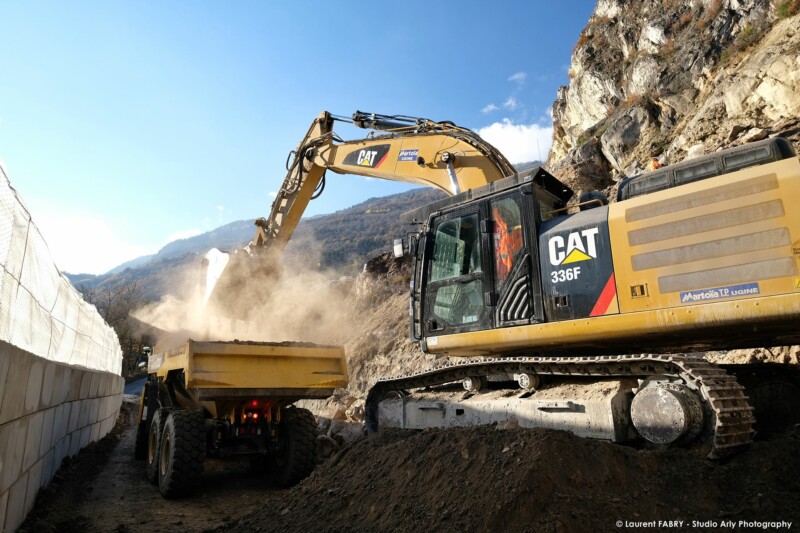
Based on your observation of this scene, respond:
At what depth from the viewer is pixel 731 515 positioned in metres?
3.18

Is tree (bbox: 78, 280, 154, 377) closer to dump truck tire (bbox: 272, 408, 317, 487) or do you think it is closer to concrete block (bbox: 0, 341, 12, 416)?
dump truck tire (bbox: 272, 408, 317, 487)

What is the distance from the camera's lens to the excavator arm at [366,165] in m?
7.42

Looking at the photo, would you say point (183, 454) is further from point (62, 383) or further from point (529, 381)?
point (529, 381)

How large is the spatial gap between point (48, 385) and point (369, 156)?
5816mm

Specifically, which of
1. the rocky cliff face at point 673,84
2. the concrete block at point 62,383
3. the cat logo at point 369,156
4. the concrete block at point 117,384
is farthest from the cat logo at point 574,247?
the concrete block at point 117,384

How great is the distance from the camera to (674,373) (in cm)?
421

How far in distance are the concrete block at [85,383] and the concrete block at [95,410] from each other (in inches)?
27.3

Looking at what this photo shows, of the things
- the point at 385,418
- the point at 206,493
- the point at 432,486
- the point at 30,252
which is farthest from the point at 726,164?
the point at 206,493

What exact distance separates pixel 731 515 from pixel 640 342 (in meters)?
1.86

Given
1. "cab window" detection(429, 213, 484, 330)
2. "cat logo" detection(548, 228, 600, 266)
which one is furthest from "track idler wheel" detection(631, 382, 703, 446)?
"cab window" detection(429, 213, 484, 330)

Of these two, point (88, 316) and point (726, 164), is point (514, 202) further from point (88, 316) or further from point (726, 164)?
point (88, 316)

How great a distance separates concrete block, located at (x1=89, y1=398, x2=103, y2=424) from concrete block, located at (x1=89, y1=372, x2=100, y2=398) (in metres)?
0.15

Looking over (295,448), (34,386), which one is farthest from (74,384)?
(295,448)

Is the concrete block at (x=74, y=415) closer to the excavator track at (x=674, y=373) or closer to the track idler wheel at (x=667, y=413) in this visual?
the excavator track at (x=674, y=373)
